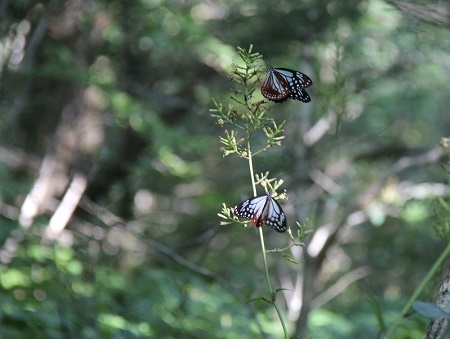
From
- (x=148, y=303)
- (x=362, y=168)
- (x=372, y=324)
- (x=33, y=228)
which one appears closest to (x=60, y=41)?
(x=33, y=228)

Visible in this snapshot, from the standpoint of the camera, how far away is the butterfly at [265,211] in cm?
103

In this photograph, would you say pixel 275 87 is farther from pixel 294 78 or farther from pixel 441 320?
pixel 441 320

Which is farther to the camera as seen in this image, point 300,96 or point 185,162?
point 185,162

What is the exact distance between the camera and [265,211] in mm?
1034

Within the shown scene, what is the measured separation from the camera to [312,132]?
4.67 meters

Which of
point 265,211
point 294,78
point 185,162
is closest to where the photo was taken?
point 265,211

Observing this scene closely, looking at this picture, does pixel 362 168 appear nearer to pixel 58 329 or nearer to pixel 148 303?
pixel 148 303

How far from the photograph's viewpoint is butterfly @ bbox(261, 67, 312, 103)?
3.52ft

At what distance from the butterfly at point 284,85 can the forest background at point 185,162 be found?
2.61 feet

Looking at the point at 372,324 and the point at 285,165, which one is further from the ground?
the point at 285,165

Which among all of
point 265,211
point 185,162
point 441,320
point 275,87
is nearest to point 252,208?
point 265,211

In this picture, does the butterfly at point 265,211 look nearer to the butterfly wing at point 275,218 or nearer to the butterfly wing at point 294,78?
the butterfly wing at point 275,218

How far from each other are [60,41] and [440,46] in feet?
10.0

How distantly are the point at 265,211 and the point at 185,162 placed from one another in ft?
14.0
